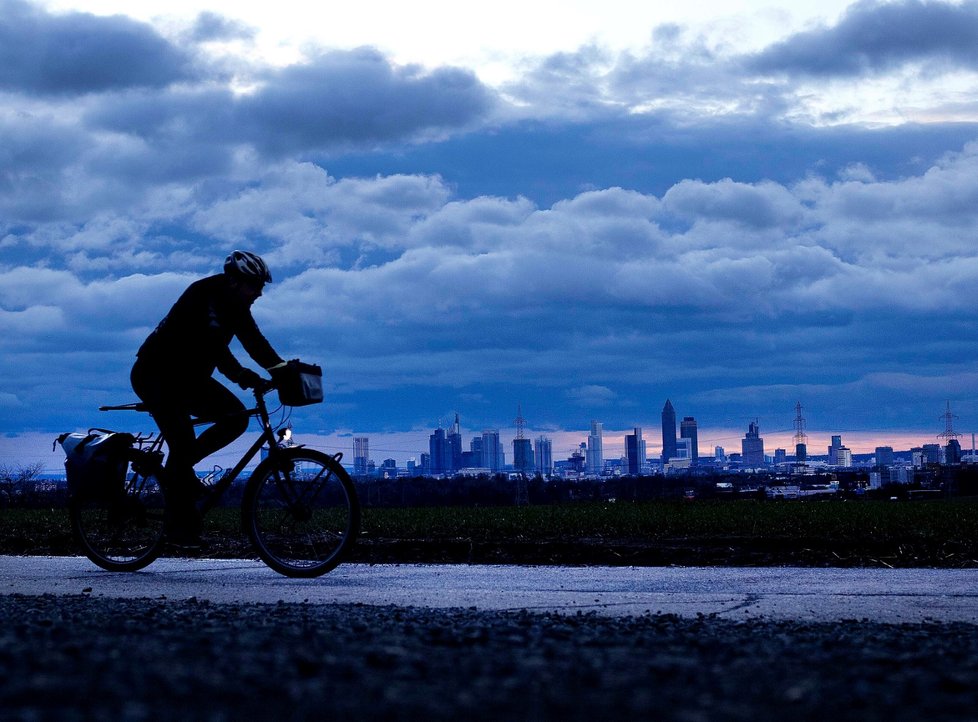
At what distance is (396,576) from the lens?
8.98m

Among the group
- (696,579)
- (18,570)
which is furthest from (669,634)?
(18,570)

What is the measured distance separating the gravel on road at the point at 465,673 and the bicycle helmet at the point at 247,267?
4.05 metres

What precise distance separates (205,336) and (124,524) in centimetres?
199

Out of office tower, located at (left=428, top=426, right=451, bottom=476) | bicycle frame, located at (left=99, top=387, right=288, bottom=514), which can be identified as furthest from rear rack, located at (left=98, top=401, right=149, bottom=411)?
office tower, located at (left=428, top=426, right=451, bottom=476)

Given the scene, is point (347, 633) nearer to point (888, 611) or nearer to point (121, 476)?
point (888, 611)

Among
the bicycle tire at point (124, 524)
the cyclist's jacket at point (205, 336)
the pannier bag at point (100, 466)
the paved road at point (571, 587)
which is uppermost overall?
the cyclist's jacket at point (205, 336)

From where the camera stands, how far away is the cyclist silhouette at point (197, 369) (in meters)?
8.73

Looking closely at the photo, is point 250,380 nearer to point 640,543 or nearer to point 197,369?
point 197,369

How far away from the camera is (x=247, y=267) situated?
8672 millimetres

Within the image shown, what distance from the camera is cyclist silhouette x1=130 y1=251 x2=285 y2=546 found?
28.7 ft

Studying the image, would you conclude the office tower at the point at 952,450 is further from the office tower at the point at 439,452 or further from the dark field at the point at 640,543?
the dark field at the point at 640,543

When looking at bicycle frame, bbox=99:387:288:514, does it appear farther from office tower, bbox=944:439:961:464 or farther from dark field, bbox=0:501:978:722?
office tower, bbox=944:439:961:464

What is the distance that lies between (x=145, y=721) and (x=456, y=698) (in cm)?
77

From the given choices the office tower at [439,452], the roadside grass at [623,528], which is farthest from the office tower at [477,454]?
the roadside grass at [623,528]
